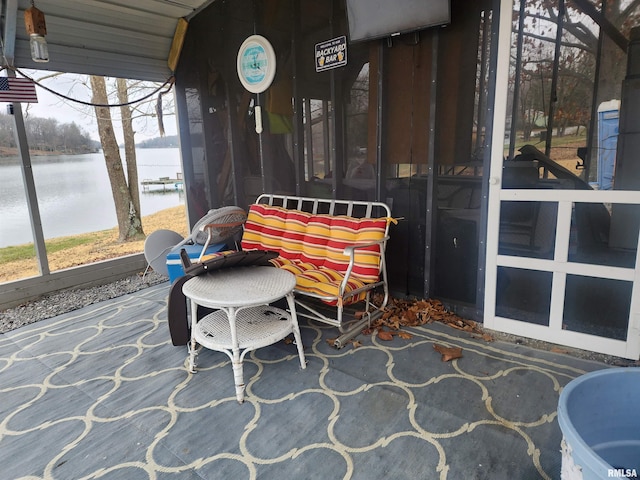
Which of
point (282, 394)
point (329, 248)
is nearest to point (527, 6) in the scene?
point (329, 248)

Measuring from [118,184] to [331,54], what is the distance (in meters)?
4.28

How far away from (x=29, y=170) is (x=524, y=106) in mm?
4190

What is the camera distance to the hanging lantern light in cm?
269

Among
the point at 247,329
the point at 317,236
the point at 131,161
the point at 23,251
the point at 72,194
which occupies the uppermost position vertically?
the point at 131,161

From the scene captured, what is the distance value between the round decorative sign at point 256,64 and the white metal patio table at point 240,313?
2019 mm

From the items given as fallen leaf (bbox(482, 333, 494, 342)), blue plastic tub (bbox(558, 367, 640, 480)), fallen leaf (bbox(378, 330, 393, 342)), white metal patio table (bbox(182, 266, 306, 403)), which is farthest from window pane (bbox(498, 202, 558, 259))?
white metal patio table (bbox(182, 266, 306, 403))

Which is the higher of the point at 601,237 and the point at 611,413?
the point at 601,237

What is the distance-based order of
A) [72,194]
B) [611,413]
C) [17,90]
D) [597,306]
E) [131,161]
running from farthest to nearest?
[131,161]
[72,194]
[17,90]
[597,306]
[611,413]

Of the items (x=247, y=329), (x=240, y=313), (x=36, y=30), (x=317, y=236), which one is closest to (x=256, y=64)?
(x=36, y=30)

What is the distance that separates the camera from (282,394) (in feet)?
7.01

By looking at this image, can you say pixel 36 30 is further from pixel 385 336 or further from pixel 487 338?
pixel 487 338

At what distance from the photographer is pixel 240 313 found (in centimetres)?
258

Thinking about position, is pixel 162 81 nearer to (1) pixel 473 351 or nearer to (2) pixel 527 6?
(2) pixel 527 6

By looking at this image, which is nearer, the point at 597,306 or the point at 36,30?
the point at 597,306
